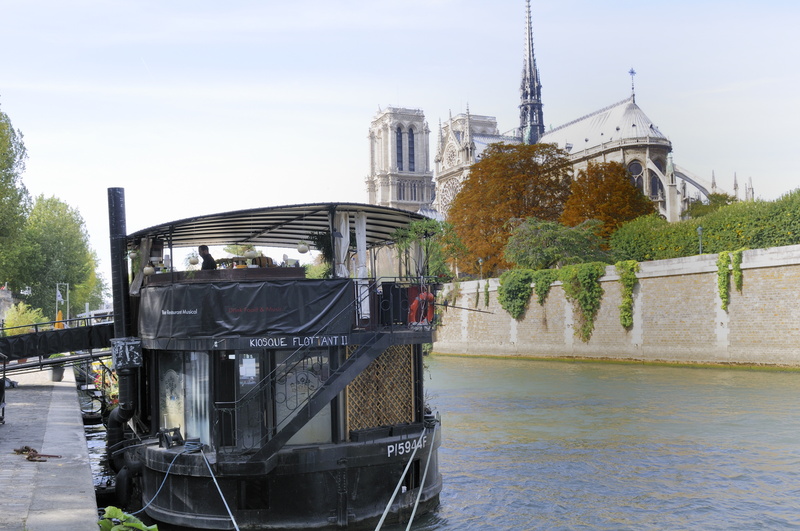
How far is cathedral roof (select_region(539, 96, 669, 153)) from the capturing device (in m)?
85.2

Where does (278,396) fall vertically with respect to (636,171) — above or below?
below

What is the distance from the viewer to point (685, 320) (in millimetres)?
39094

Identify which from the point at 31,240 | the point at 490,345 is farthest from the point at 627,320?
the point at 31,240

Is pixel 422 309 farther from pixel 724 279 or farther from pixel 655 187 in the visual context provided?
pixel 655 187

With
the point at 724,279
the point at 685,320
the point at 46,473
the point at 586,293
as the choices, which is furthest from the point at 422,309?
the point at 586,293

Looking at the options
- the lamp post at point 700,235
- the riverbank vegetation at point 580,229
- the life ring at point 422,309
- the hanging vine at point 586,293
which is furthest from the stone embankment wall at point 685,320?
the life ring at point 422,309

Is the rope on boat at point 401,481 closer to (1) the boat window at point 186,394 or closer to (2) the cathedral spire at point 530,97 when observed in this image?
(1) the boat window at point 186,394

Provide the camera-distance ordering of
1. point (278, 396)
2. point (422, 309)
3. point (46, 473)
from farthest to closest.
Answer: point (422, 309)
point (46, 473)
point (278, 396)

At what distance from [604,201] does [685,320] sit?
69.2 ft

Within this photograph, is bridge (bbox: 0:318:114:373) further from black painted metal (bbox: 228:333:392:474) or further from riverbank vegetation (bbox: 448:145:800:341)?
riverbank vegetation (bbox: 448:145:800:341)

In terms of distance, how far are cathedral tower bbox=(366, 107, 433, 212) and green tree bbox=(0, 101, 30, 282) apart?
97683 mm

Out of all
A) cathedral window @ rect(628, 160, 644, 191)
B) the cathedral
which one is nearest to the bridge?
the cathedral

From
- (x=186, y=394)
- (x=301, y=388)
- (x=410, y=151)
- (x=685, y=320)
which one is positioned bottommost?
(x=685, y=320)

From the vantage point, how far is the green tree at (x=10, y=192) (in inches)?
1439
